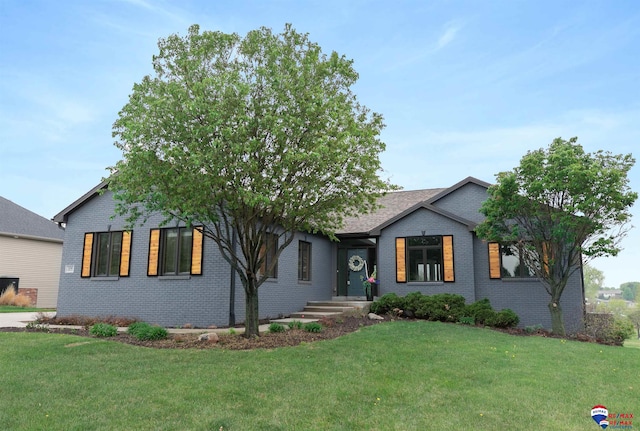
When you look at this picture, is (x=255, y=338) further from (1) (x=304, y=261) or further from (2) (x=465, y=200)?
(2) (x=465, y=200)

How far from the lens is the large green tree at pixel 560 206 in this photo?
473 inches

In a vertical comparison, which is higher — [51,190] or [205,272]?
[51,190]

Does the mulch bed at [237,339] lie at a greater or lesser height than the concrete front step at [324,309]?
lesser

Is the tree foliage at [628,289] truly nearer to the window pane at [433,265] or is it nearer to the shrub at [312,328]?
the window pane at [433,265]

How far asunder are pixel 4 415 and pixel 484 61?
14.7 m

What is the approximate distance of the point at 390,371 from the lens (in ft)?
22.8

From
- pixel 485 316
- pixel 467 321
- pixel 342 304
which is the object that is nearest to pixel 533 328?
pixel 485 316

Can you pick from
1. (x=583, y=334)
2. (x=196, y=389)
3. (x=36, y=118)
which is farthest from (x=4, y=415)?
(x=36, y=118)

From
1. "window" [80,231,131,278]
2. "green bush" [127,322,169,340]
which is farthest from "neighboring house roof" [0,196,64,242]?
"green bush" [127,322,169,340]

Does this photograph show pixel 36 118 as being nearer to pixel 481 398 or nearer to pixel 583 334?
pixel 481 398

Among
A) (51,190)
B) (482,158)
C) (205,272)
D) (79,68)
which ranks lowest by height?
(205,272)

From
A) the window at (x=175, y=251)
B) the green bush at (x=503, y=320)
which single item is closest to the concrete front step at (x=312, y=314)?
the window at (x=175, y=251)

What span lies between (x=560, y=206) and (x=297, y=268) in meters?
8.75

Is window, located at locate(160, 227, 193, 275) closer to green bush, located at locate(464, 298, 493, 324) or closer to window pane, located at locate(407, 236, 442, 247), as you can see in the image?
window pane, located at locate(407, 236, 442, 247)
